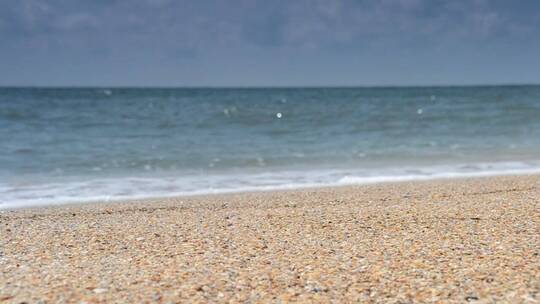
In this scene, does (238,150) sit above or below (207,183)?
above

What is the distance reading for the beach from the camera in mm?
4133

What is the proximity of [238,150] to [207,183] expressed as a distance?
6.63 meters

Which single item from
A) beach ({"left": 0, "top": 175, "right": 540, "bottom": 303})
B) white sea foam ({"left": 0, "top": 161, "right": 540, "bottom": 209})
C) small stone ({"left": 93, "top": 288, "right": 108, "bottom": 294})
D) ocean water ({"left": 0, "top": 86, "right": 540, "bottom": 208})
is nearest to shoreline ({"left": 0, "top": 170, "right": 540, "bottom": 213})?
white sea foam ({"left": 0, "top": 161, "right": 540, "bottom": 209})

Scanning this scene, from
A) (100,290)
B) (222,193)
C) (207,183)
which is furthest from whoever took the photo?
(207,183)

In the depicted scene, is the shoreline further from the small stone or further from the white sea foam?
the small stone

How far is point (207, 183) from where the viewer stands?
1148 cm

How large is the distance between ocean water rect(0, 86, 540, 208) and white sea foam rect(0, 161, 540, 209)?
19mm

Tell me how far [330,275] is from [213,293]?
87 centimetres

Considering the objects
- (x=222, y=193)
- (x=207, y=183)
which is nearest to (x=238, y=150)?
(x=207, y=183)

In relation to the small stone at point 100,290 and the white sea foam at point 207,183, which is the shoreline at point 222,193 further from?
the small stone at point 100,290

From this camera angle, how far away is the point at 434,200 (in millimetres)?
7781

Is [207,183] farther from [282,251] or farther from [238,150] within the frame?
[238,150]

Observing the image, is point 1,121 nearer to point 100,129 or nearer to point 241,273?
point 100,129

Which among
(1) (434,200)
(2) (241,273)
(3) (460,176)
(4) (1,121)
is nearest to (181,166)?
(3) (460,176)
